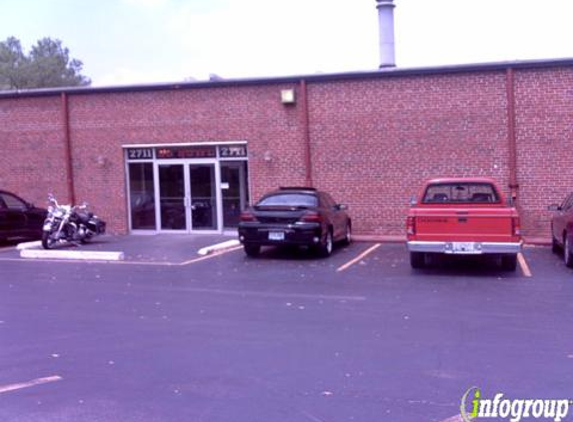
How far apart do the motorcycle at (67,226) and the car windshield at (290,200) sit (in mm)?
5477

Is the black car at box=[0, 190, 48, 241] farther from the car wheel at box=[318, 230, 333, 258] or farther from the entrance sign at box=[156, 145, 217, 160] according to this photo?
the car wheel at box=[318, 230, 333, 258]

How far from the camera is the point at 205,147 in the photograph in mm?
20500

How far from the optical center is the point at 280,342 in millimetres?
7867

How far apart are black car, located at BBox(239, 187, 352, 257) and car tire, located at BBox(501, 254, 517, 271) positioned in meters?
3.62

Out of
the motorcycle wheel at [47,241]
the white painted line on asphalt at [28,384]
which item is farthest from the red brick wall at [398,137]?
the white painted line on asphalt at [28,384]

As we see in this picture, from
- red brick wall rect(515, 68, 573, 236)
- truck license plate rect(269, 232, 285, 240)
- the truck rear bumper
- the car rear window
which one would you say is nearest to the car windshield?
truck license plate rect(269, 232, 285, 240)

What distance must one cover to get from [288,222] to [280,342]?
7.20 meters

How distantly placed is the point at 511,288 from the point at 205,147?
11107mm

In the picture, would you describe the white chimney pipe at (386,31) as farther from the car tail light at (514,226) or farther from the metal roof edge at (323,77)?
the car tail light at (514,226)

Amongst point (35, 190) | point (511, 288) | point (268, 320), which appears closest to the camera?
point (268, 320)

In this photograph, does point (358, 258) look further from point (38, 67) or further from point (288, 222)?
point (38, 67)

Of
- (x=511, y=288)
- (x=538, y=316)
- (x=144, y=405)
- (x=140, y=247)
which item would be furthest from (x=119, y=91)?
(x=144, y=405)

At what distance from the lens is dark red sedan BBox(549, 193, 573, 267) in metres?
13.2

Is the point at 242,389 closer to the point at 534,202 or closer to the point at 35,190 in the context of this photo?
the point at 534,202
